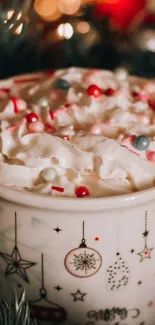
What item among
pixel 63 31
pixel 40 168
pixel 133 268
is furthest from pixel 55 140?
pixel 63 31

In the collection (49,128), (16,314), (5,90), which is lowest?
(16,314)

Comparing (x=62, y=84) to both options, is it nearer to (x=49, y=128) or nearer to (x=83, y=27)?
(x=49, y=128)

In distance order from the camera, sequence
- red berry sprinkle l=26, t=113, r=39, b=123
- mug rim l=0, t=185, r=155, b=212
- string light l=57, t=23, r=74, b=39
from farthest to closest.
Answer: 1. string light l=57, t=23, r=74, b=39
2. red berry sprinkle l=26, t=113, r=39, b=123
3. mug rim l=0, t=185, r=155, b=212

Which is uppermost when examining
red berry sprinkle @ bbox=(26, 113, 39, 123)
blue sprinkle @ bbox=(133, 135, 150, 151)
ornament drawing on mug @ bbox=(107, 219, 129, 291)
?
red berry sprinkle @ bbox=(26, 113, 39, 123)

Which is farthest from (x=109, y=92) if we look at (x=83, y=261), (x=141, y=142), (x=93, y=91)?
(x=83, y=261)

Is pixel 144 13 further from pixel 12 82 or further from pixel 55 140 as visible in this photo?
pixel 55 140

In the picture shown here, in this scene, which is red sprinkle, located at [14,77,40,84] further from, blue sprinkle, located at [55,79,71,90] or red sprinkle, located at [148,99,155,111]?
red sprinkle, located at [148,99,155,111]

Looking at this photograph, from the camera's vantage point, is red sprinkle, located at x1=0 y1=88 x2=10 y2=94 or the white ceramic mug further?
red sprinkle, located at x1=0 y1=88 x2=10 y2=94

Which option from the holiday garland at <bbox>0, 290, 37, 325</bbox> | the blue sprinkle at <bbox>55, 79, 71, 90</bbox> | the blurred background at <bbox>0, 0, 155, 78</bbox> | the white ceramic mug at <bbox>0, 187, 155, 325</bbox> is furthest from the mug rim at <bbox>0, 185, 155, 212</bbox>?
the blurred background at <bbox>0, 0, 155, 78</bbox>
